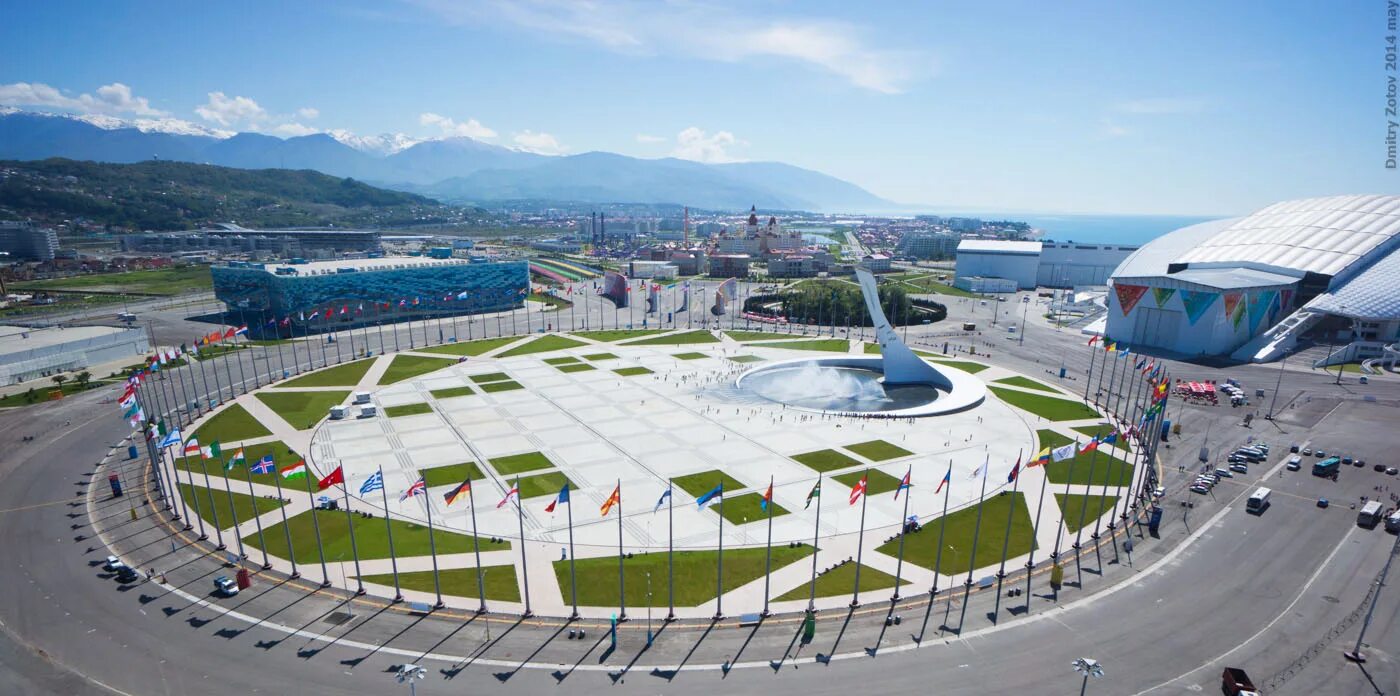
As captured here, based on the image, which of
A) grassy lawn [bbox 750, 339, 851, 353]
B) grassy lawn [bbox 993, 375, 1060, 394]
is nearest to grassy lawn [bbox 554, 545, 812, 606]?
grassy lawn [bbox 993, 375, 1060, 394]

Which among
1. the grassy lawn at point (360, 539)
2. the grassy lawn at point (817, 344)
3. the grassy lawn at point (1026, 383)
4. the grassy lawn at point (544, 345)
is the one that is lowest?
the grassy lawn at point (360, 539)

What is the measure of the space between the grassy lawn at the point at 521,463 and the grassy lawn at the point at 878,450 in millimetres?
28689

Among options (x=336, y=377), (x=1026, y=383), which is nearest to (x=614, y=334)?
(x=336, y=377)

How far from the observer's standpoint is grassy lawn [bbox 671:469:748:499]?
54750 mm

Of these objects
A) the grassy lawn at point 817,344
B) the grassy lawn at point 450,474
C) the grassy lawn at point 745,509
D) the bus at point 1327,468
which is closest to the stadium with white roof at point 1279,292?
the grassy lawn at point 817,344

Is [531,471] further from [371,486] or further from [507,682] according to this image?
[507,682]

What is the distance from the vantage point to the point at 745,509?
5122 cm

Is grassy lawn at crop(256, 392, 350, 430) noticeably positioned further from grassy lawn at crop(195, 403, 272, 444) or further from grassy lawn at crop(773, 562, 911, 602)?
grassy lawn at crop(773, 562, 911, 602)

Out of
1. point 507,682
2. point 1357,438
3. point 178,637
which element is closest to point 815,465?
point 507,682

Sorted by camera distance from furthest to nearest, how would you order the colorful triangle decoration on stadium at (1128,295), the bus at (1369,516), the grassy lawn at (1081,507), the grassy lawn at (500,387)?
the colorful triangle decoration on stadium at (1128,295), the grassy lawn at (500,387), the grassy lawn at (1081,507), the bus at (1369,516)

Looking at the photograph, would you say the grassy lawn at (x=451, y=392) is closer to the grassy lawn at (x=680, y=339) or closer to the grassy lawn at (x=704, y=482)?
the grassy lawn at (x=680, y=339)

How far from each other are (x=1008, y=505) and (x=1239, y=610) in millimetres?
15608

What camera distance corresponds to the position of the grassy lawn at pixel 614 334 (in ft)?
384

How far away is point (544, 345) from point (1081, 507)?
271ft
